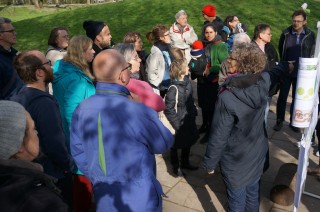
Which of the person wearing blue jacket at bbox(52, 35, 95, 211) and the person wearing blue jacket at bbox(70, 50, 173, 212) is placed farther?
the person wearing blue jacket at bbox(52, 35, 95, 211)

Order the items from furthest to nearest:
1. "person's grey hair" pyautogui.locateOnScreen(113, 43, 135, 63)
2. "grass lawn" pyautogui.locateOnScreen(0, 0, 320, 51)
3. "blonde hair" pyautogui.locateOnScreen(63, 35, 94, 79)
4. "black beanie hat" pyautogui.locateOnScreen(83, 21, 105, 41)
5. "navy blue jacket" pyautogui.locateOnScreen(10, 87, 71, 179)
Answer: "grass lawn" pyautogui.locateOnScreen(0, 0, 320, 51) → "black beanie hat" pyautogui.locateOnScreen(83, 21, 105, 41) → "blonde hair" pyautogui.locateOnScreen(63, 35, 94, 79) → "person's grey hair" pyautogui.locateOnScreen(113, 43, 135, 63) → "navy blue jacket" pyautogui.locateOnScreen(10, 87, 71, 179)

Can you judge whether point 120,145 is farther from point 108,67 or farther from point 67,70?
point 67,70

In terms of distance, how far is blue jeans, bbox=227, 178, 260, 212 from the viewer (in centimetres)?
316

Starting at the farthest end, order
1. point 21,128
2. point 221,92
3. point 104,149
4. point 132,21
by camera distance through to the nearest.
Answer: point 132,21 < point 221,92 < point 104,149 < point 21,128

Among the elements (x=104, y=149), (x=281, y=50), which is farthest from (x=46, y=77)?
(x=281, y=50)

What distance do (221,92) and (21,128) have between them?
5.97ft

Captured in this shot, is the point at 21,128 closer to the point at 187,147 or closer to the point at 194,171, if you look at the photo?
the point at 187,147

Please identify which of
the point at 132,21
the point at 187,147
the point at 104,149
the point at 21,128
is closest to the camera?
the point at 21,128

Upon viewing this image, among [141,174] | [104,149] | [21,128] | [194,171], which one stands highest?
[21,128]

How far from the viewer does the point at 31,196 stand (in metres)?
1.32

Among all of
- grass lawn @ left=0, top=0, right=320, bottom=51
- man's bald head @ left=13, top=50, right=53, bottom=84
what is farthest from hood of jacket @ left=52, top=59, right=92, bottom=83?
grass lawn @ left=0, top=0, right=320, bottom=51

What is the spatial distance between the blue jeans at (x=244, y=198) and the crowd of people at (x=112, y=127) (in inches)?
0.4

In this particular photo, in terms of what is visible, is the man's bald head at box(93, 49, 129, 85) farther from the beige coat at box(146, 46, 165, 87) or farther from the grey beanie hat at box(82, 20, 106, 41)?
the beige coat at box(146, 46, 165, 87)

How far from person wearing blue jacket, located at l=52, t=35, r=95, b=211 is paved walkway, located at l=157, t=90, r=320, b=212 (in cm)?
110
